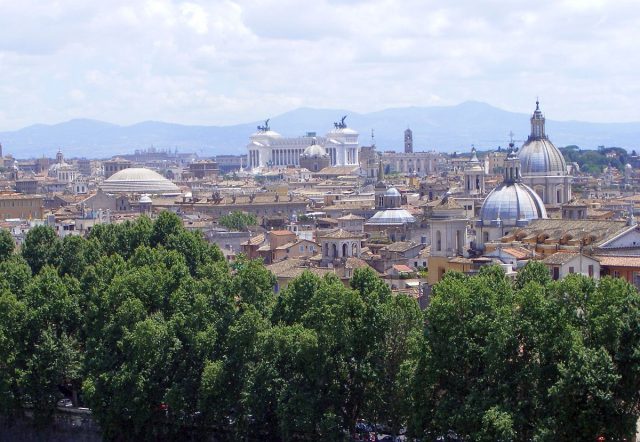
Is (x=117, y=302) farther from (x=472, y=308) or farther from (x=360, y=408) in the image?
(x=472, y=308)

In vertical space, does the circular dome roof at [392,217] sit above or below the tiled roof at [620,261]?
below

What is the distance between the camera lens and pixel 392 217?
291 feet

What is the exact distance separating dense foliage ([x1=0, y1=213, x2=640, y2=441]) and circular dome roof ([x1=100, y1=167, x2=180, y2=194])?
99.7 m

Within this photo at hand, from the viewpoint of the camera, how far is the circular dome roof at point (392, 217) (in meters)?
88.1

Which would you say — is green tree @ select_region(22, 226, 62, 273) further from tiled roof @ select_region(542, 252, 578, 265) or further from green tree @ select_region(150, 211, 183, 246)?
tiled roof @ select_region(542, 252, 578, 265)

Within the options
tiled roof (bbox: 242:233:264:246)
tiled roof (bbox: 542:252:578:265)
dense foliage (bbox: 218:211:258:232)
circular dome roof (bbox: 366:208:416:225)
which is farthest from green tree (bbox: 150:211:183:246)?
dense foliage (bbox: 218:211:258:232)

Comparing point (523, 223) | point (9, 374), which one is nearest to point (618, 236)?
point (523, 223)

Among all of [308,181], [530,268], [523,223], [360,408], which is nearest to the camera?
[360,408]

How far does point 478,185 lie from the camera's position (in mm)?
101438

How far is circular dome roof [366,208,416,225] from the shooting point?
88.1 metres

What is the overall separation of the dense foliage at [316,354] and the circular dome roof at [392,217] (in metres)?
39.0

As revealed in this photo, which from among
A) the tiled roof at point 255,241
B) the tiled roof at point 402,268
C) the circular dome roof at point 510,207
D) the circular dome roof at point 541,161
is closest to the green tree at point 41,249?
the tiled roof at point 402,268

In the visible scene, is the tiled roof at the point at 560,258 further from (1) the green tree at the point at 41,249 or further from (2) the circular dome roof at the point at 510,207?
(1) the green tree at the point at 41,249

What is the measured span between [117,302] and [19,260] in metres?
14.4
